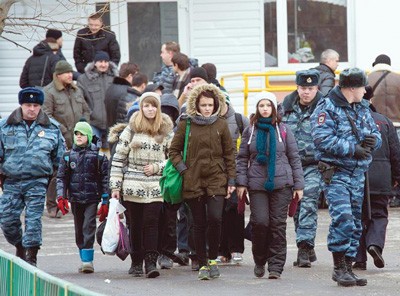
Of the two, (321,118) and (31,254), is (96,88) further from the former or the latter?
(321,118)

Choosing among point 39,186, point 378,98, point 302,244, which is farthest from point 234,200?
point 378,98

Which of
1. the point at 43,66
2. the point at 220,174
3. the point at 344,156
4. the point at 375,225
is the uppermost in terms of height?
→ the point at 43,66

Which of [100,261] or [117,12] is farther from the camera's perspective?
[117,12]

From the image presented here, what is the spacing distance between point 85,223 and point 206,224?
1.52 m

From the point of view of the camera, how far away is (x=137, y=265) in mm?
14125

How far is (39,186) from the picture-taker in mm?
14531

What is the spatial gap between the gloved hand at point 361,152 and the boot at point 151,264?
2330 mm

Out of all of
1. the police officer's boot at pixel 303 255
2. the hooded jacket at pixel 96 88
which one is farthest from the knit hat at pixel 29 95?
the hooded jacket at pixel 96 88

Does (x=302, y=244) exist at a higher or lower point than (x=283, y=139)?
lower

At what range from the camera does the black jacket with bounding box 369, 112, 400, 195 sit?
46.0ft

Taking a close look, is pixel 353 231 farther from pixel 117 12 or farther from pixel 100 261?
pixel 117 12

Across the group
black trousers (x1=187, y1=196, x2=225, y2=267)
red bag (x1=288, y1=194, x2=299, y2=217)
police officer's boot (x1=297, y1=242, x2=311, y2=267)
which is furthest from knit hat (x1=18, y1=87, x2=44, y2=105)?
police officer's boot (x1=297, y1=242, x2=311, y2=267)

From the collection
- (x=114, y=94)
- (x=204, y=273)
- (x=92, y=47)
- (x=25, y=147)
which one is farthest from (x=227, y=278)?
(x=92, y=47)

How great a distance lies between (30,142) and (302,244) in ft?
9.41
